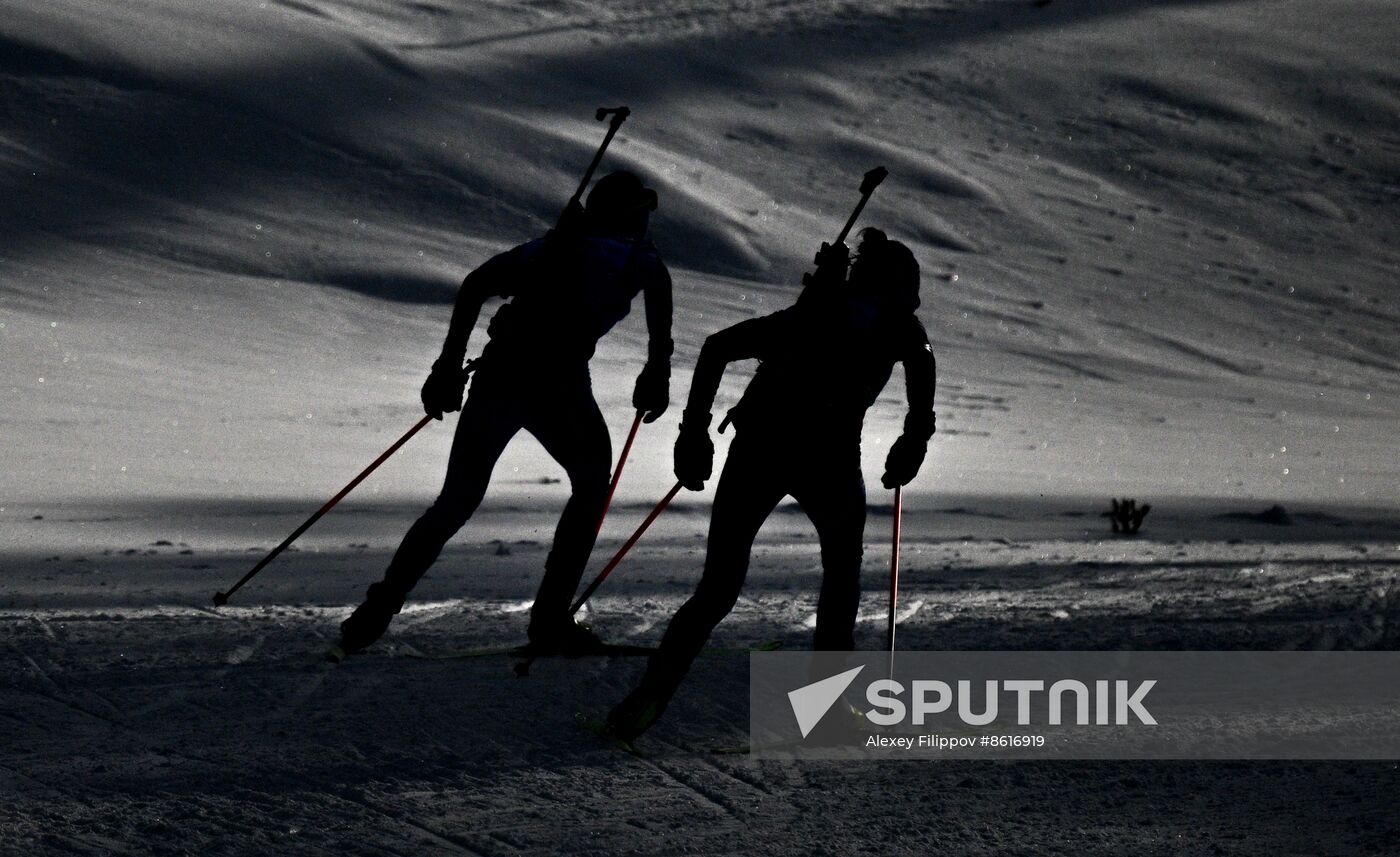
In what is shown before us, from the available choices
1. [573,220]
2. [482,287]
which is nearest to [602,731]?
[482,287]

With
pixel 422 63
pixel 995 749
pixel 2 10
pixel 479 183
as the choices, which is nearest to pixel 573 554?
pixel 995 749

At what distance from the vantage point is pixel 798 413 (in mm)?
4688

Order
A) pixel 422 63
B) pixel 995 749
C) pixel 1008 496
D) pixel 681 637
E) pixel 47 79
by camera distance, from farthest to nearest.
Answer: pixel 422 63, pixel 47 79, pixel 1008 496, pixel 995 749, pixel 681 637

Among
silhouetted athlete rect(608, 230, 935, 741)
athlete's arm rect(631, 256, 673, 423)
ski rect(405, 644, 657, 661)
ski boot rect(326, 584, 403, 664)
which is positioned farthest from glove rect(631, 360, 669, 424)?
ski boot rect(326, 584, 403, 664)

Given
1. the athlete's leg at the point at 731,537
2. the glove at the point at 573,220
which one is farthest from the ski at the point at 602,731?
the glove at the point at 573,220

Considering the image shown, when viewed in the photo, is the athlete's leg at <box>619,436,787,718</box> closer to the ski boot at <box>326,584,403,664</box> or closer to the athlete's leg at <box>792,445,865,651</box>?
the athlete's leg at <box>792,445,865,651</box>

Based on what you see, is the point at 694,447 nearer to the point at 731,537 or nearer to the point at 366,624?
the point at 731,537

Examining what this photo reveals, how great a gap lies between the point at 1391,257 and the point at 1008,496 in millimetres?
25824

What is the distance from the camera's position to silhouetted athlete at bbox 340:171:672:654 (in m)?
5.39

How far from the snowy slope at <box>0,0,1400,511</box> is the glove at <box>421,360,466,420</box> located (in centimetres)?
580

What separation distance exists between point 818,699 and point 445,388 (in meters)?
1.48

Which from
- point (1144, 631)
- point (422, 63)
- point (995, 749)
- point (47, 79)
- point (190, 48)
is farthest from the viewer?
point (422, 63)

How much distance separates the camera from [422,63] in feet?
108

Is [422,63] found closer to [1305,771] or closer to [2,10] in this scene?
[2,10]
